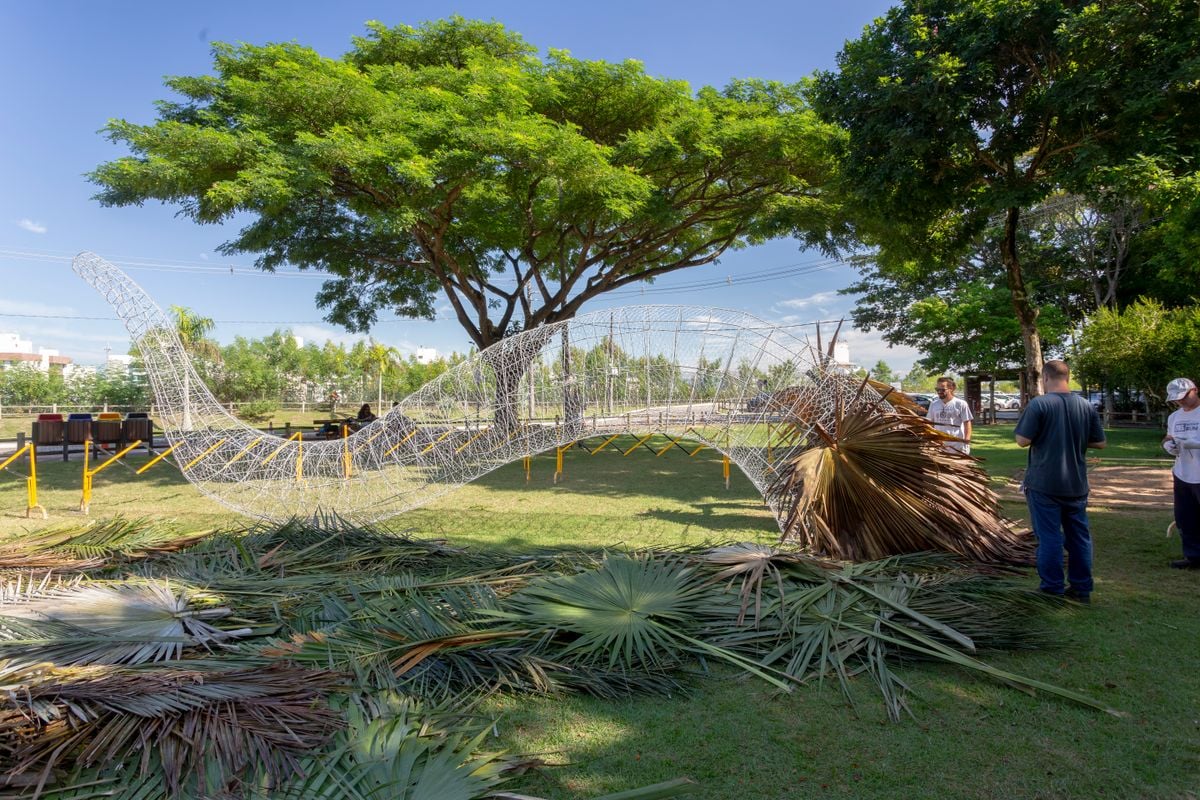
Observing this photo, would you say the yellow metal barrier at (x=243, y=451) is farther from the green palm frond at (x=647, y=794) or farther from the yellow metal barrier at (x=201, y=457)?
the green palm frond at (x=647, y=794)

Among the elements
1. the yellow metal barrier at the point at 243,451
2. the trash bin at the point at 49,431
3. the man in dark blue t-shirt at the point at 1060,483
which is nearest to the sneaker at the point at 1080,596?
the man in dark blue t-shirt at the point at 1060,483

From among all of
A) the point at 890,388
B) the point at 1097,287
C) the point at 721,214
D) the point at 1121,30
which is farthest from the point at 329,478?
the point at 1097,287

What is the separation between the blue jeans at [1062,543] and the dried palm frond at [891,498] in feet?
2.02

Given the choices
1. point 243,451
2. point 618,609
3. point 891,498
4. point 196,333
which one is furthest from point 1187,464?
point 196,333

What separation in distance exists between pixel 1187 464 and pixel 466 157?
33.4 ft

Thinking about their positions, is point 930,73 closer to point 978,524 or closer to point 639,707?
point 978,524

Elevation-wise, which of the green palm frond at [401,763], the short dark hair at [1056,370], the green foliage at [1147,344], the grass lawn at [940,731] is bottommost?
the grass lawn at [940,731]

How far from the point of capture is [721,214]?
16.0 metres

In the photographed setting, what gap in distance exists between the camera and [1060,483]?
4430 millimetres

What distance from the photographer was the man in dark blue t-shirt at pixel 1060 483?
4.44 metres

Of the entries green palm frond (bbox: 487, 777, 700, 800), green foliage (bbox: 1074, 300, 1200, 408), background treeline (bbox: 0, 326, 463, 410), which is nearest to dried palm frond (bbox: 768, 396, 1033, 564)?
green palm frond (bbox: 487, 777, 700, 800)

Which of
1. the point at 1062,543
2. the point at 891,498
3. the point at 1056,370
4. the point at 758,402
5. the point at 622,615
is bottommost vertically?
the point at 622,615

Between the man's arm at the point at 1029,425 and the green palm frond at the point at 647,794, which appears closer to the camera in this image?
the green palm frond at the point at 647,794

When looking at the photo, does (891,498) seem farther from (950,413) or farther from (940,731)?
(940,731)
